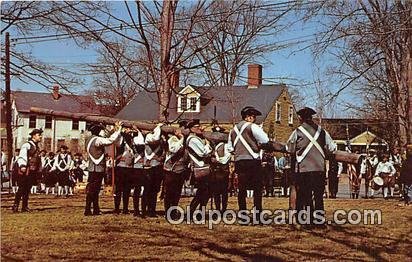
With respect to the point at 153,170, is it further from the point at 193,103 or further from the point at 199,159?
the point at 193,103

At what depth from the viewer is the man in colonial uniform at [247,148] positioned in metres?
5.65

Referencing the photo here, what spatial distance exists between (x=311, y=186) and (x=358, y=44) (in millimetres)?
→ 1843

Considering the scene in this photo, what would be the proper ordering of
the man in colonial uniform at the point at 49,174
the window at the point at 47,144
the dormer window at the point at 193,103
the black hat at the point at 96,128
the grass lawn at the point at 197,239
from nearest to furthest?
the grass lawn at the point at 197,239
the black hat at the point at 96,128
the window at the point at 47,144
the dormer window at the point at 193,103
the man in colonial uniform at the point at 49,174

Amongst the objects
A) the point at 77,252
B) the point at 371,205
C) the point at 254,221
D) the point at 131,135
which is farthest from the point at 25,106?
the point at 371,205

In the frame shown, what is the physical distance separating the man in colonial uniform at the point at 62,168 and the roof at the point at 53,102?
0.37m

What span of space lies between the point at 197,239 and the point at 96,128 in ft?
5.45

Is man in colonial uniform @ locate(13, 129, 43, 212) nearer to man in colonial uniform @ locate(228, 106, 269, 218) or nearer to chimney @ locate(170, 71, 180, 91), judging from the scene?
chimney @ locate(170, 71, 180, 91)

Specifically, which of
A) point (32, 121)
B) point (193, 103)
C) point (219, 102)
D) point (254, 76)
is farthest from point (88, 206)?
point (254, 76)

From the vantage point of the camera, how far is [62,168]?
703 cm

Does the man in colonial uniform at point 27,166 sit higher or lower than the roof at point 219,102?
lower

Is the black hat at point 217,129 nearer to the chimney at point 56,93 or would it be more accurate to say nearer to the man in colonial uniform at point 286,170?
the man in colonial uniform at point 286,170

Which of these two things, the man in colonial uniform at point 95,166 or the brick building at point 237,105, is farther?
the man in colonial uniform at point 95,166

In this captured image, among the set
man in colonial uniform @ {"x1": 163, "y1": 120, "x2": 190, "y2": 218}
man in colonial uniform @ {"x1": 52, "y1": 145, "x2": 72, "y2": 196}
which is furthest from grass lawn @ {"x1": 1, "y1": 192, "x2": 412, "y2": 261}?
man in colonial uniform @ {"x1": 52, "y1": 145, "x2": 72, "y2": 196}

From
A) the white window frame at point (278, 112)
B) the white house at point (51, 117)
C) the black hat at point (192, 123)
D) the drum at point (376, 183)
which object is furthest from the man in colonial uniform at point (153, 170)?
the drum at point (376, 183)
